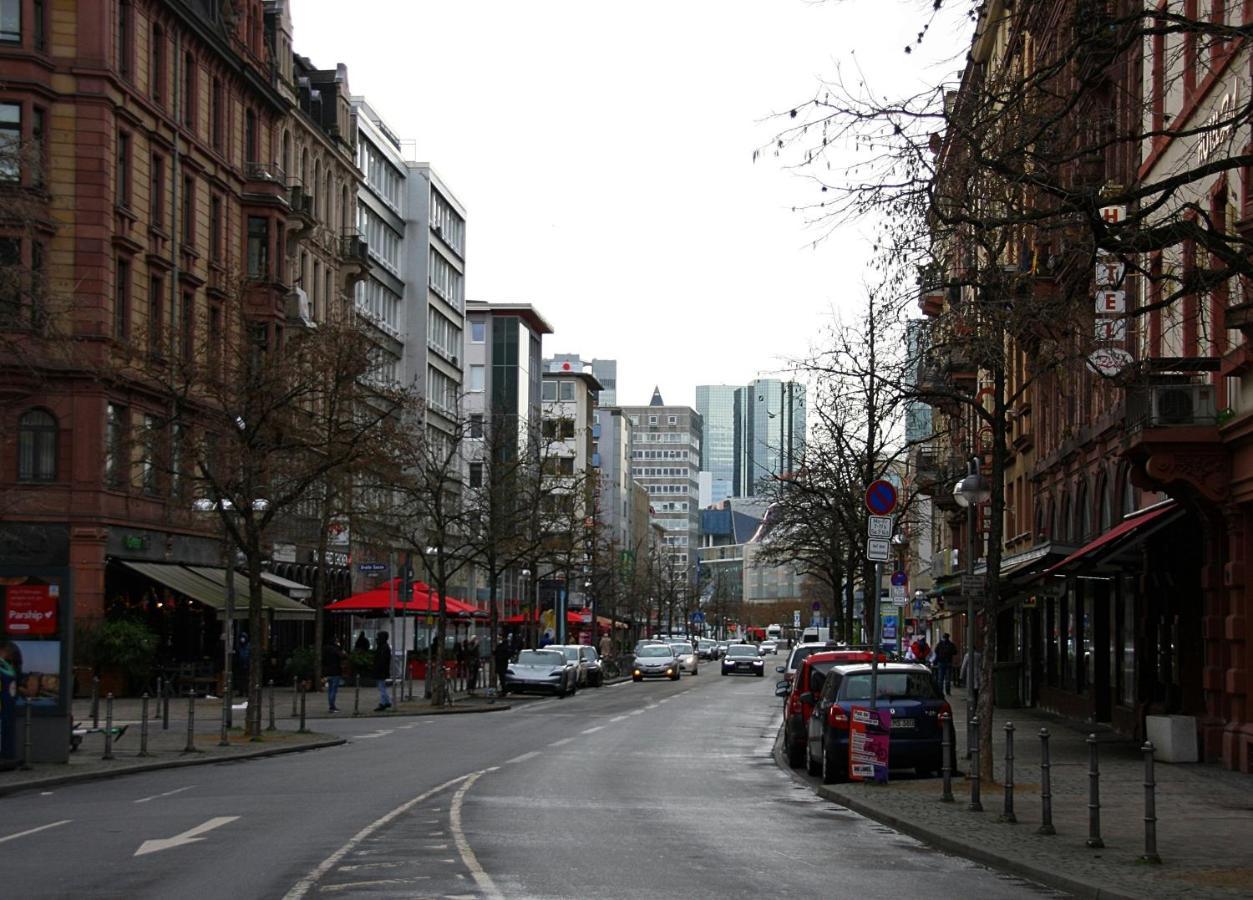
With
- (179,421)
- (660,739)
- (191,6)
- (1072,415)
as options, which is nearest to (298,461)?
(179,421)

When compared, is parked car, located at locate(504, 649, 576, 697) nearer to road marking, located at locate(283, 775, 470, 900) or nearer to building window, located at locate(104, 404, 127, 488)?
building window, located at locate(104, 404, 127, 488)

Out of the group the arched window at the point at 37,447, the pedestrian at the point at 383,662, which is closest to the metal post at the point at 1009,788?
the pedestrian at the point at 383,662

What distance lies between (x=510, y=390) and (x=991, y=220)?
362ft

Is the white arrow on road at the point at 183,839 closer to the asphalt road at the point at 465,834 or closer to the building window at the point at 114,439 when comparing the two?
the asphalt road at the point at 465,834

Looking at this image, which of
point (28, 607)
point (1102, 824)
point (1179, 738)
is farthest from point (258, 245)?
point (1102, 824)

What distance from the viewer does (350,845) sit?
618 inches

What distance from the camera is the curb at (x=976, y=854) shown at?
13.1 meters

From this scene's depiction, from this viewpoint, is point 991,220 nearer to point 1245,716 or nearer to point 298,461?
point 1245,716

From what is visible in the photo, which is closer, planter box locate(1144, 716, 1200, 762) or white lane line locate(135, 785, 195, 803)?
white lane line locate(135, 785, 195, 803)

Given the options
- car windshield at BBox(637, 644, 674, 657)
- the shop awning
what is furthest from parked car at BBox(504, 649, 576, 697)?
car windshield at BBox(637, 644, 674, 657)

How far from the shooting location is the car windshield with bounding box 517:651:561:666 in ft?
190

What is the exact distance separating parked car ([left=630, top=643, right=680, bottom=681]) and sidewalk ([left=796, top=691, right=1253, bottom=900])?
49.5 m

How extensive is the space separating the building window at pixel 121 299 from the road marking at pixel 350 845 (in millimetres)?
28129

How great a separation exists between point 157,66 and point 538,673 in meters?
21.3
